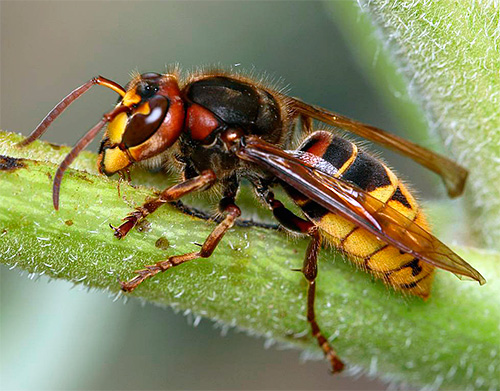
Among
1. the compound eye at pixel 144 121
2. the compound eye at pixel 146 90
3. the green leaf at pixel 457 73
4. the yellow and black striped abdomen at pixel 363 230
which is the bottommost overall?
the compound eye at pixel 144 121

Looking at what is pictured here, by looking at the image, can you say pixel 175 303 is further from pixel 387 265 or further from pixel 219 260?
pixel 387 265

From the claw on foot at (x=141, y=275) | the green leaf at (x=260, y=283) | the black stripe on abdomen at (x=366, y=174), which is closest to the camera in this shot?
the green leaf at (x=260, y=283)

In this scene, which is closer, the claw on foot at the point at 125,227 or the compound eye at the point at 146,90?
the claw on foot at the point at 125,227

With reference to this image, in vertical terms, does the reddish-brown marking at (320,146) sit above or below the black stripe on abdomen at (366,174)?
below

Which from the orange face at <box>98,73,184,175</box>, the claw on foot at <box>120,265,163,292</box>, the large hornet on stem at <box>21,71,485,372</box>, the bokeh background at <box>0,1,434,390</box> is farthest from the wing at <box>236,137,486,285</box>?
the bokeh background at <box>0,1,434,390</box>

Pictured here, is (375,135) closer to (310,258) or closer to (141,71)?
(310,258)

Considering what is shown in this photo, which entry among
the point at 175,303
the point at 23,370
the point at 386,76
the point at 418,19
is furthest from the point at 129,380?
the point at 418,19

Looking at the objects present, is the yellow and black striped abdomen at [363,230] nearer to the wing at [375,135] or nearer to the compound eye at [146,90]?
the wing at [375,135]

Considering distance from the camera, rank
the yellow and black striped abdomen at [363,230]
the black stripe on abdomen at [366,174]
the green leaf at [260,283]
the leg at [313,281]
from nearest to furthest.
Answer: the green leaf at [260,283] < the leg at [313,281] < the yellow and black striped abdomen at [363,230] < the black stripe on abdomen at [366,174]

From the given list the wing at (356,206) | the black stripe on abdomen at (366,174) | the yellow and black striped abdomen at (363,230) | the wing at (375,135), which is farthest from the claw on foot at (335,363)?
the wing at (375,135)
